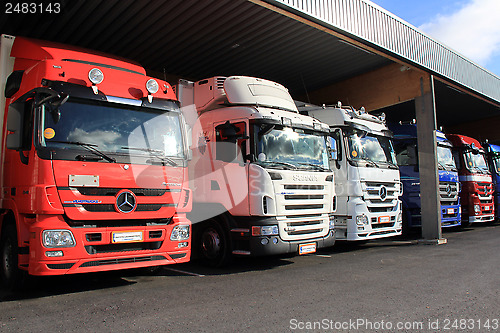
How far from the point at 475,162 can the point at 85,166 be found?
44.5 ft

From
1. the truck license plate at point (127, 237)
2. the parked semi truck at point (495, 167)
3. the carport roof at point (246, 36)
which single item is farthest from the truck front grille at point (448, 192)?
the truck license plate at point (127, 237)

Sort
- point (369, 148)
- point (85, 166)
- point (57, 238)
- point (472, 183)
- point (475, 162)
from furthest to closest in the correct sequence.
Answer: point (475, 162)
point (472, 183)
point (369, 148)
point (85, 166)
point (57, 238)

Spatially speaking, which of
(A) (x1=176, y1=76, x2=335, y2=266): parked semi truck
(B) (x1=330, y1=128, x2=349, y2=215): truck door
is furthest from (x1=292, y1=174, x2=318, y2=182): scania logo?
(B) (x1=330, y1=128, x2=349, y2=215): truck door

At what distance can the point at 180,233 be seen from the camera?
6199 millimetres

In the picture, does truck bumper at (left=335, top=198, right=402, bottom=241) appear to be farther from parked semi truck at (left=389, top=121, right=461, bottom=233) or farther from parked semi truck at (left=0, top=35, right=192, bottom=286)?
parked semi truck at (left=0, top=35, right=192, bottom=286)

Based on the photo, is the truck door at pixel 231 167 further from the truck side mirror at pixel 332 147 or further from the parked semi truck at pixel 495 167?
the parked semi truck at pixel 495 167

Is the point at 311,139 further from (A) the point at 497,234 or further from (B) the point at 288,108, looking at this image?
(A) the point at 497,234

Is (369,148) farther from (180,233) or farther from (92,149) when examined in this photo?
(92,149)

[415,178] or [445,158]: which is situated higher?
[445,158]

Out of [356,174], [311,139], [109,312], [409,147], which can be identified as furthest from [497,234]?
[109,312]

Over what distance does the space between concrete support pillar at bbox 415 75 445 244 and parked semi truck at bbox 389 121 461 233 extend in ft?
1.75

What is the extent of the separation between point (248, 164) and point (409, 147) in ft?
22.2

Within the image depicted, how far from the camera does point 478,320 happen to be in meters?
4.36

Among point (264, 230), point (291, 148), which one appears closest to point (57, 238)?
point (264, 230)
